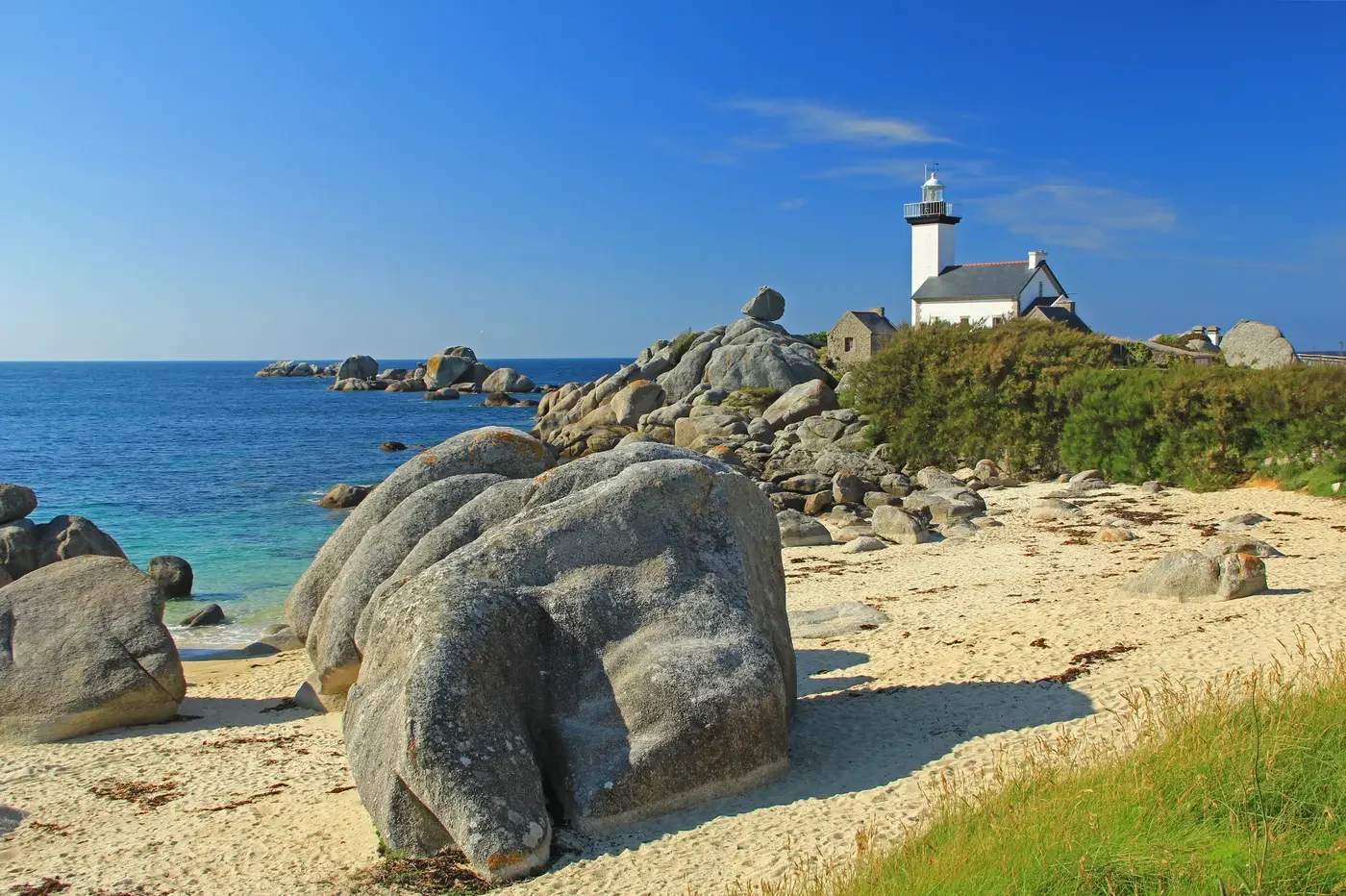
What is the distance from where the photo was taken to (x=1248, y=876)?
5289mm

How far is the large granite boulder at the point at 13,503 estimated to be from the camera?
23.8 metres

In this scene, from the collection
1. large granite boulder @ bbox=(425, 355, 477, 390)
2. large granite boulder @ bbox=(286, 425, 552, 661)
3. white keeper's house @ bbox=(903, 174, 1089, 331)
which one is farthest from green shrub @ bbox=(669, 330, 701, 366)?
large granite boulder @ bbox=(425, 355, 477, 390)

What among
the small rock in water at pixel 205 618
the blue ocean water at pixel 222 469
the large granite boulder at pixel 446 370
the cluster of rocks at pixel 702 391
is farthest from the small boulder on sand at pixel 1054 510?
the large granite boulder at pixel 446 370

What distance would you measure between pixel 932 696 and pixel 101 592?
1049cm

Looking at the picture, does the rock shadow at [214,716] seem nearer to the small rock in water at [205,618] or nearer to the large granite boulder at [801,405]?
the small rock in water at [205,618]

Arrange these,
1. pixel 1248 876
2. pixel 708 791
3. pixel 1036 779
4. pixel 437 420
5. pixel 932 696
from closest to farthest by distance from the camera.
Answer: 1. pixel 1248 876
2. pixel 1036 779
3. pixel 708 791
4. pixel 932 696
5. pixel 437 420

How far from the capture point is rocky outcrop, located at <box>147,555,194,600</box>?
23328 mm

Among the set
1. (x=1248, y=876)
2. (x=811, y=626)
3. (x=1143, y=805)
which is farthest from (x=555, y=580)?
(x=811, y=626)

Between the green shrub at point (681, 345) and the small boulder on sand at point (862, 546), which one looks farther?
the green shrub at point (681, 345)

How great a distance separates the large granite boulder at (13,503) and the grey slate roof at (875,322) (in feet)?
128

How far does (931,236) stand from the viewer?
211 feet

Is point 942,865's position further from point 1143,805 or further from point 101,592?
point 101,592

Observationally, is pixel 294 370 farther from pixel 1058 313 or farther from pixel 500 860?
pixel 500 860

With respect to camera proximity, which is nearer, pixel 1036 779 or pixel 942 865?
pixel 942 865
